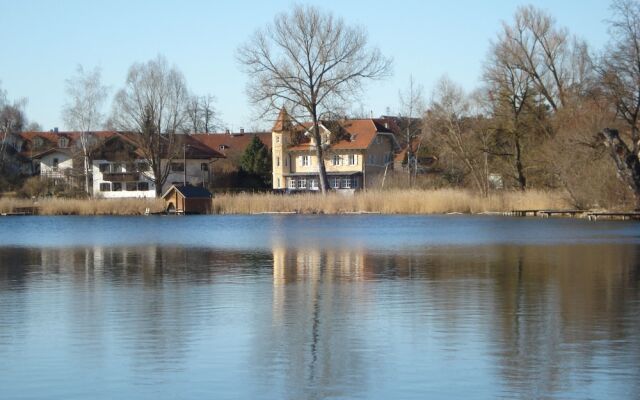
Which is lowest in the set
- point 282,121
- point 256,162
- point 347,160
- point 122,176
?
point 122,176

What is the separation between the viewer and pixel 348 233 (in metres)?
41.8

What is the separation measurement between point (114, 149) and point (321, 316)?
80.4m

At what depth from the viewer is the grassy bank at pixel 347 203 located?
59031 millimetres

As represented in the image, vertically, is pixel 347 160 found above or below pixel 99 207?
above

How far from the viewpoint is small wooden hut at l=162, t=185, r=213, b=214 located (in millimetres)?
68625

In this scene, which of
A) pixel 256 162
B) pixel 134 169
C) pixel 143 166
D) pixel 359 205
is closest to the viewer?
pixel 359 205

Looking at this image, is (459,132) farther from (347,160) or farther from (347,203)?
(347,160)

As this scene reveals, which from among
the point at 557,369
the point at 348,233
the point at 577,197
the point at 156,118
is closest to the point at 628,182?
the point at 577,197

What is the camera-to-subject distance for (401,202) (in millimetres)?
60844

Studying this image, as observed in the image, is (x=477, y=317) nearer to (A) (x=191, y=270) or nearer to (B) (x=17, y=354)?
(B) (x=17, y=354)

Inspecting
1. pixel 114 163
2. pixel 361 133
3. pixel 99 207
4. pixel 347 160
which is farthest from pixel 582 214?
pixel 114 163

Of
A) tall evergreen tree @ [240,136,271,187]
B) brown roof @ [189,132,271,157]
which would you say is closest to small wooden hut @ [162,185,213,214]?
tall evergreen tree @ [240,136,271,187]

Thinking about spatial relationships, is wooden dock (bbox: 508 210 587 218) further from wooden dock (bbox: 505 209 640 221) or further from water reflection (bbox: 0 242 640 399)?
water reflection (bbox: 0 242 640 399)

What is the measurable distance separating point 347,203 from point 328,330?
4752cm
